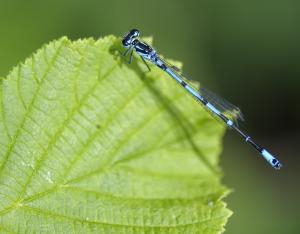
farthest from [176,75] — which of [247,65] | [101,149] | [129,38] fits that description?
[247,65]

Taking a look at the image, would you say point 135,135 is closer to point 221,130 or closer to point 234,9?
point 221,130

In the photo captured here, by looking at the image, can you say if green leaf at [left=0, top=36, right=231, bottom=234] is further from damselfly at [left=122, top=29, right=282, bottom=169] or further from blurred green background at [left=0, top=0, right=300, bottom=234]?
blurred green background at [left=0, top=0, right=300, bottom=234]

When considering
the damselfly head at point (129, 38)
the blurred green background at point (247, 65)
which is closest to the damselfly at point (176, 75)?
the damselfly head at point (129, 38)

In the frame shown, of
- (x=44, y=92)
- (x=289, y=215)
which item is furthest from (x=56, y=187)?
(x=289, y=215)

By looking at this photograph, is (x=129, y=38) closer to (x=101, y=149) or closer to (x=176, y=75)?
(x=176, y=75)

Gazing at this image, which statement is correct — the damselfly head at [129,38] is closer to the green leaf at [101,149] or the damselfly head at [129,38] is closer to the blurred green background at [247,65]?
the green leaf at [101,149]

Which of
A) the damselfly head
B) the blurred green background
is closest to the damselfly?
the damselfly head
